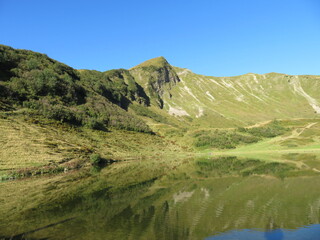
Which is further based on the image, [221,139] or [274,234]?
[221,139]

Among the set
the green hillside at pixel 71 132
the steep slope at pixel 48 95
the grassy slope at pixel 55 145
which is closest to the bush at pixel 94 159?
the grassy slope at pixel 55 145

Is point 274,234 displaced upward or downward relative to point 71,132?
downward

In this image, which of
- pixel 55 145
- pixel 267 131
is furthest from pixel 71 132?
pixel 267 131

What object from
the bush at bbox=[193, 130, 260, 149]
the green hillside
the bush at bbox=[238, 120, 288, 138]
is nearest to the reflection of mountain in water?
the green hillside

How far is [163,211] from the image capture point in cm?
2155

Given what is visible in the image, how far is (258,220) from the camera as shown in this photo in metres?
18.7

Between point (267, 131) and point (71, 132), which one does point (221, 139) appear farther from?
point (71, 132)

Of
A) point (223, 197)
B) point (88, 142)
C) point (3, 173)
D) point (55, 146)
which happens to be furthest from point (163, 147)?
point (223, 197)

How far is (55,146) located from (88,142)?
53.8ft

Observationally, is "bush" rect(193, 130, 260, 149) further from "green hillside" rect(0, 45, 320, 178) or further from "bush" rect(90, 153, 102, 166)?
"bush" rect(90, 153, 102, 166)

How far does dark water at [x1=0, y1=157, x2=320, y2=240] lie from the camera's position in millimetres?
16531

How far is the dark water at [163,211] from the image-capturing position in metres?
16.5

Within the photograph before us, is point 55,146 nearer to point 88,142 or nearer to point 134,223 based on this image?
point 88,142

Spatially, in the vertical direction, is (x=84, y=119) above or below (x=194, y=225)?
above
